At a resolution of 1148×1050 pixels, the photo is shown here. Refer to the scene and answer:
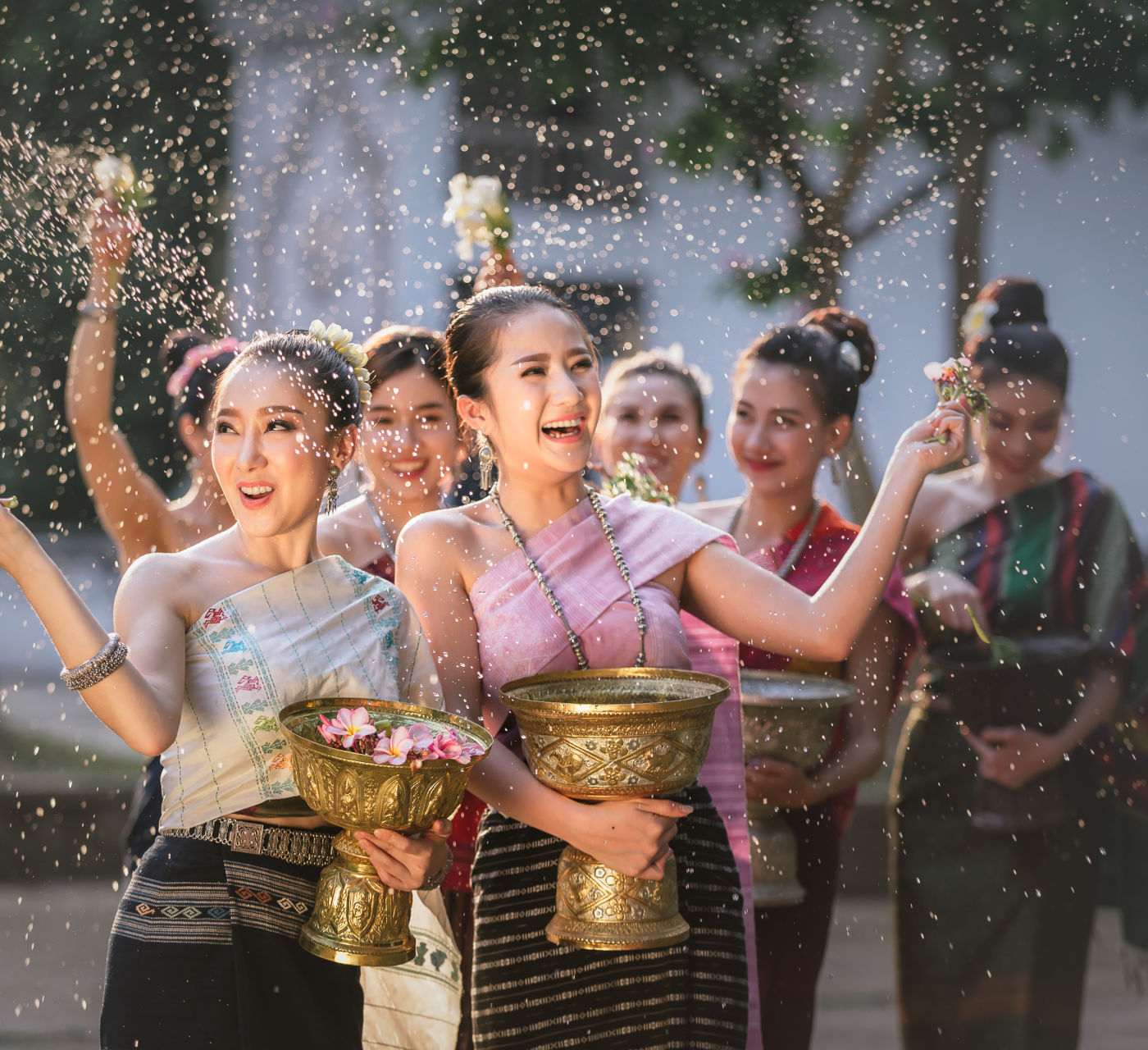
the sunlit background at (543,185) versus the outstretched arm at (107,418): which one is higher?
the sunlit background at (543,185)

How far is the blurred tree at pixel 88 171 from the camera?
692 cm

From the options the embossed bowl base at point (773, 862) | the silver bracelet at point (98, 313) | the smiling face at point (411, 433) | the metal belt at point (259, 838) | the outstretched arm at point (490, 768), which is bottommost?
the embossed bowl base at point (773, 862)

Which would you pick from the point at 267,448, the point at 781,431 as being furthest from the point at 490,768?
the point at 781,431

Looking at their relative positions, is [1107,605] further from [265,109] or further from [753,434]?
[265,109]

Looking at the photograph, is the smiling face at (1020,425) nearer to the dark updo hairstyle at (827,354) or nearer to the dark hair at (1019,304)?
the dark hair at (1019,304)

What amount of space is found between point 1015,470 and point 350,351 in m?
2.07

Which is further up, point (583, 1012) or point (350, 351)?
point (350, 351)

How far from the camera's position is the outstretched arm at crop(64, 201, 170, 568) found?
125 inches

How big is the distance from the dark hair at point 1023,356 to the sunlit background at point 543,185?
2588mm

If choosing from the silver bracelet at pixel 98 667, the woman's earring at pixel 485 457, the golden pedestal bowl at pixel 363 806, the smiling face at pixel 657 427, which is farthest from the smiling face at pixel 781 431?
the silver bracelet at pixel 98 667

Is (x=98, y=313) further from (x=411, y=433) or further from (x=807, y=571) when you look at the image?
(x=807, y=571)

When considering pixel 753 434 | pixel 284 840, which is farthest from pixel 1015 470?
pixel 284 840

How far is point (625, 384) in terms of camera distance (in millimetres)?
3713

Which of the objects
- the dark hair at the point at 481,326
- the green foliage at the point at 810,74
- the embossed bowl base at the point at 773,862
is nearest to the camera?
the dark hair at the point at 481,326
